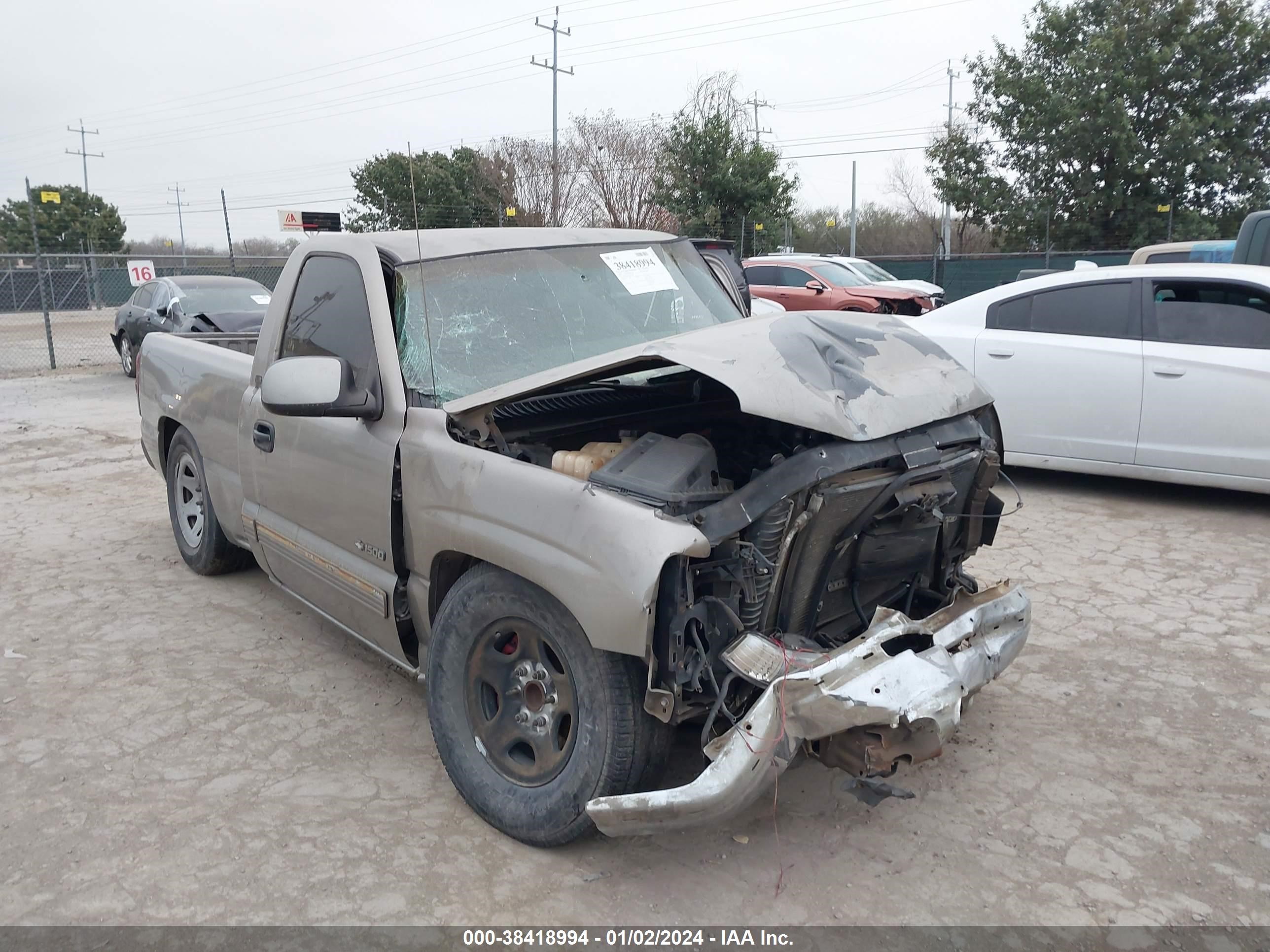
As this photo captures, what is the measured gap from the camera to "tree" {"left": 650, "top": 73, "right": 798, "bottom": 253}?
84.6 feet

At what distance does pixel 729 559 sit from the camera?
268 cm

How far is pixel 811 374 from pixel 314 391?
163 centimetres

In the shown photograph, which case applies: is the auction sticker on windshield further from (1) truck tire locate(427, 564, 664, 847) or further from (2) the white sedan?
(2) the white sedan

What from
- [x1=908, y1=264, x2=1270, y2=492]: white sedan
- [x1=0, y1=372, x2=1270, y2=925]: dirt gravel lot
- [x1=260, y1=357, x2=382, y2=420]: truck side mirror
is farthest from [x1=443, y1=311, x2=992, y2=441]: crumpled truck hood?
[x1=908, y1=264, x2=1270, y2=492]: white sedan

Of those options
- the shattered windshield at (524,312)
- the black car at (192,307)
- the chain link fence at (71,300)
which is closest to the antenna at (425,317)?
the shattered windshield at (524,312)

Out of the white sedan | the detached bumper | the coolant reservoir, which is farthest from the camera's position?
the white sedan

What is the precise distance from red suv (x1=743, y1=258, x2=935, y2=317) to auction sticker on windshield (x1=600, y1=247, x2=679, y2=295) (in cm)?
1257

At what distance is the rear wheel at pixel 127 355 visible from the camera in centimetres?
1468

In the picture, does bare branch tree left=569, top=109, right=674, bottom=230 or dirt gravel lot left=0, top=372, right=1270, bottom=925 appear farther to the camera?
bare branch tree left=569, top=109, right=674, bottom=230

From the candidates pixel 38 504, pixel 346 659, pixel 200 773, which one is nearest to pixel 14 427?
pixel 38 504

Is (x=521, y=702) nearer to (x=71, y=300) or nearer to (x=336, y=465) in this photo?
(x=336, y=465)

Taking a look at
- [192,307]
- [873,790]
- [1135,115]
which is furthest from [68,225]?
[873,790]

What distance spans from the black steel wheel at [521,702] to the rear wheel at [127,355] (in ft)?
44.6

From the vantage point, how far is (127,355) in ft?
49.3
